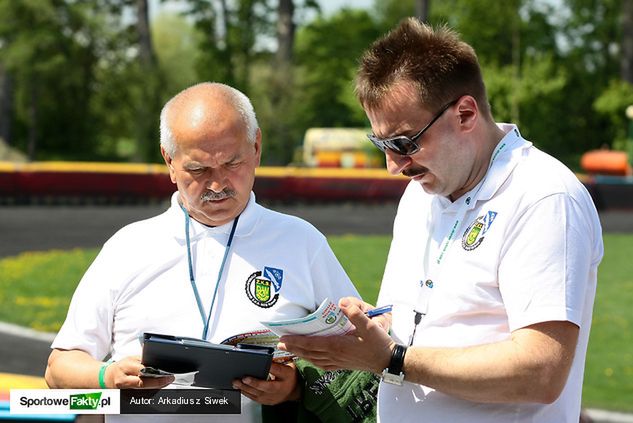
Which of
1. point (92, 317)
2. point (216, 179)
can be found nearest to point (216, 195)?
point (216, 179)

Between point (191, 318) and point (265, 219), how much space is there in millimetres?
445

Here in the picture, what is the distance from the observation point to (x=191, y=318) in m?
3.56

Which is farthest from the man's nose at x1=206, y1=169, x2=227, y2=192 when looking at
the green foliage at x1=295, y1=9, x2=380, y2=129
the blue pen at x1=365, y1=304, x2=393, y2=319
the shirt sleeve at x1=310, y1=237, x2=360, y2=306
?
the green foliage at x1=295, y1=9, x2=380, y2=129

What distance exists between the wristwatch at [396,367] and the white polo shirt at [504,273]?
183mm

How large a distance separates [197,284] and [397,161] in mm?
879

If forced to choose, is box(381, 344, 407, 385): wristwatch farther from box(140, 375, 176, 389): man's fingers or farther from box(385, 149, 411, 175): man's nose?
box(140, 375, 176, 389): man's fingers

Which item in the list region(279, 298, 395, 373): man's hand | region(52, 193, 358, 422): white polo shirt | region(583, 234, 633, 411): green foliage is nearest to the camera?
region(279, 298, 395, 373): man's hand

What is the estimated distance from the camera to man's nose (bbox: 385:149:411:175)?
3.16 metres

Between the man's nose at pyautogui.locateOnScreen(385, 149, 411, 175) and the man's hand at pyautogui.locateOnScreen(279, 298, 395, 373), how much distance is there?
48 cm

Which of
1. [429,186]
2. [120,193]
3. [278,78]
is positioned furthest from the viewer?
[278,78]

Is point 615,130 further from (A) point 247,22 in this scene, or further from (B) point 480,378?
(B) point 480,378

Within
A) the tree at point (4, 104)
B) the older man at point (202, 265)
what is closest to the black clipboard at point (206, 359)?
the older man at point (202, 265)

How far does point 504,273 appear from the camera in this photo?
292 centimetres

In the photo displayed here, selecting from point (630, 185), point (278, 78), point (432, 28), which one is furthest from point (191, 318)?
point (278, 78)
